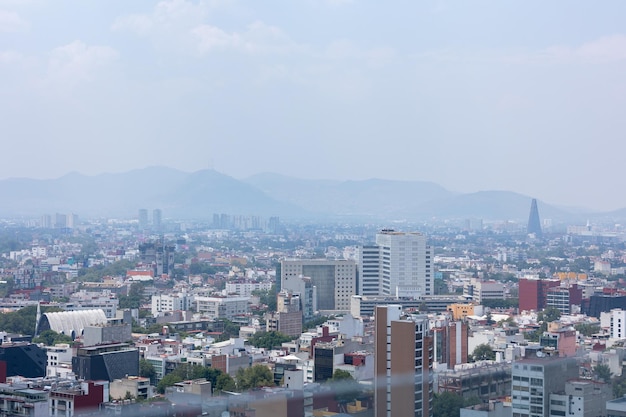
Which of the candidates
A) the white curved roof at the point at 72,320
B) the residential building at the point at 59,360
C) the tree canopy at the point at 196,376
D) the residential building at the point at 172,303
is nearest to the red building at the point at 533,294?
the residential building at the point at 172,303

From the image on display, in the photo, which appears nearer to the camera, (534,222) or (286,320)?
(286,320)

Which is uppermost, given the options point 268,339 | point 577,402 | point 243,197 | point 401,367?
point 243,197

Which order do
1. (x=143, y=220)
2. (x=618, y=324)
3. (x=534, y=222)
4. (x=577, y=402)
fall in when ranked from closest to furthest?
(x=577, y=402), (x=618, y=324), (x=534, y=222), (x=143, y=220)

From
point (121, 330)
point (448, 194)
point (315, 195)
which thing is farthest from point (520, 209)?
point (121, 330)

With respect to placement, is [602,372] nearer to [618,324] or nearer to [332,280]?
[618,324]

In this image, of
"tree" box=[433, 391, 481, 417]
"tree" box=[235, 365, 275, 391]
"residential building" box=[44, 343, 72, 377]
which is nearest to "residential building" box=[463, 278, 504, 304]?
"residential building" box=[44, 343, 72, 377]

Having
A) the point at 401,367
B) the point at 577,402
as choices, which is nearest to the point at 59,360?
the point at 401,367

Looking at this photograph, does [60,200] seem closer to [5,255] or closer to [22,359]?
Result: [5,255]
